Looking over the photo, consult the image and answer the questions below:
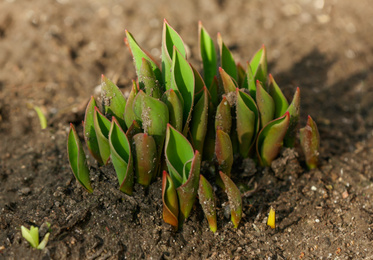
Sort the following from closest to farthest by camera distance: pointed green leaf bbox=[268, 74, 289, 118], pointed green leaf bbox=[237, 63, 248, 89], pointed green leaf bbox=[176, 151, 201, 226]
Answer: pointed green leaf bbox=[176, 151, 201, 226]
pointed green leaf bbox=[268, 74, 289, 118]
pointed green leaf bbox=[237, 63, 248, 89]

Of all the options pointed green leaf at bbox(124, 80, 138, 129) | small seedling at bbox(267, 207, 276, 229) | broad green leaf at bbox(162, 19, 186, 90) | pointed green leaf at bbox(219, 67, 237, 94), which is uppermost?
broad green leaf at bbox(162, 19, 186, 90)

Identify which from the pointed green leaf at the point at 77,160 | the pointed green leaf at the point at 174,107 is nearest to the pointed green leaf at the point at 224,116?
the pointed green leaf at the point at 174,107

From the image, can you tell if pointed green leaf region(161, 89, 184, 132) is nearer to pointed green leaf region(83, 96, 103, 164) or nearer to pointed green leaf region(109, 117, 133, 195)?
pointed green leaf region(109, 117, 133, 195)

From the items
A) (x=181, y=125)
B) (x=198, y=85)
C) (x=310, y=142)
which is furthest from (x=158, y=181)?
(x=310, y=142)

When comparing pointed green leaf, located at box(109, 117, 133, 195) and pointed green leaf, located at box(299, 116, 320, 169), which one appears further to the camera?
pointed green leaf, located at box(299, 116, 320, 169)

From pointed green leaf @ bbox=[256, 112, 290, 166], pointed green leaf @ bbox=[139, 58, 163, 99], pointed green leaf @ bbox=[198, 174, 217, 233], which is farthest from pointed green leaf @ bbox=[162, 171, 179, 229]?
pointed green leaf @ bbox=[256, 112, 290, 166]

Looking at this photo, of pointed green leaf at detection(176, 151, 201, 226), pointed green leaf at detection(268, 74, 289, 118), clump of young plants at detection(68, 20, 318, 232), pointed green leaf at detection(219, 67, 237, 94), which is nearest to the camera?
pointed green leaf at detection(176, 151, 201, 226)

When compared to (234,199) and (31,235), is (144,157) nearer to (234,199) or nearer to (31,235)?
(234,199)
